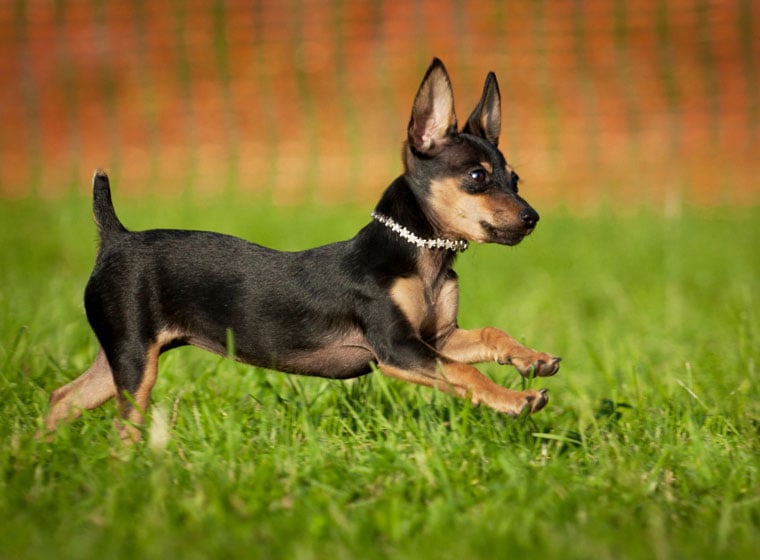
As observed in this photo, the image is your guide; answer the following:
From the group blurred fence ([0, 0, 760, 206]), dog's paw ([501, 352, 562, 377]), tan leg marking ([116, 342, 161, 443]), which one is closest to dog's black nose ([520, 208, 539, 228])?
dog's paw ([501, 352, 562, 377])

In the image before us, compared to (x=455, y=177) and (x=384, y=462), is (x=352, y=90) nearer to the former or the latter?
(x=455, y=177)

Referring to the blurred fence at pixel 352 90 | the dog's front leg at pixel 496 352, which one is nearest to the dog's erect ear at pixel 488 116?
the dog's front leg at pixel 496 352

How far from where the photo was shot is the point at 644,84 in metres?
12.7

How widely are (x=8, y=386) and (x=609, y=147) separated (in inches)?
373

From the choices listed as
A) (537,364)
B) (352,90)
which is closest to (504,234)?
(537,364)

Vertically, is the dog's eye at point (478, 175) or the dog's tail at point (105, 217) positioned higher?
the dog's eye at point (478, 175)

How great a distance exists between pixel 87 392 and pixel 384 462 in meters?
1.29

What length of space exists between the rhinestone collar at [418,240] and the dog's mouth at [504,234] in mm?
129

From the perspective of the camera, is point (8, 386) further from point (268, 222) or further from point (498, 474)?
point (268, 222)

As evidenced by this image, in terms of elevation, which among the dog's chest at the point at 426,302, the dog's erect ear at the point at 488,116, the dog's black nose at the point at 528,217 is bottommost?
the dog's chest at the point at 426,302

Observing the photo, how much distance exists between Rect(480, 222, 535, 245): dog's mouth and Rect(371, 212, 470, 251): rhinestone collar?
0.42ft

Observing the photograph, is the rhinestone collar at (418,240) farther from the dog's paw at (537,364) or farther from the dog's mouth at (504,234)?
the dog's paw at (537,364)

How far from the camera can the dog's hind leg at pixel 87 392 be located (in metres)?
3.72

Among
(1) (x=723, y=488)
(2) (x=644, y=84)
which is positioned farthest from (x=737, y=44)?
(1) (x=723, y=488)
